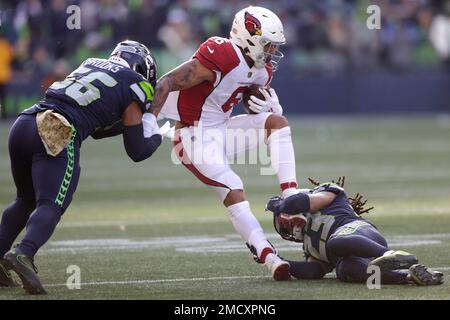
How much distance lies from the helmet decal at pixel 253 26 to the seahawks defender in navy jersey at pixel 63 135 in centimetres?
85

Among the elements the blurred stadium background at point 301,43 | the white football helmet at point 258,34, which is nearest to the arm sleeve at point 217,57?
the white football helmet at point 258,34

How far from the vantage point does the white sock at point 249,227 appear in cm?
688

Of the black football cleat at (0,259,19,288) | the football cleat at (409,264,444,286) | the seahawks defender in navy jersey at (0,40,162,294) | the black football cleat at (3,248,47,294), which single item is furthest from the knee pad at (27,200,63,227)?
the football cleat at (409,264,444,286)

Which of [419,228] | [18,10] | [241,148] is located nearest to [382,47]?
[18,10]

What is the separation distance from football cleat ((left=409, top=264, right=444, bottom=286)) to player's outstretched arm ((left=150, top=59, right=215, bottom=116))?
1.90 meters

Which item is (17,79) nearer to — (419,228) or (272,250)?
(419,228)

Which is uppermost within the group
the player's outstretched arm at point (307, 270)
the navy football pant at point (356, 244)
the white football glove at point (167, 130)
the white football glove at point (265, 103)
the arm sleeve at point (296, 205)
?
the white football glove at point (265, 103)

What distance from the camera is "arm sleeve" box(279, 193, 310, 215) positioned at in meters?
6.76

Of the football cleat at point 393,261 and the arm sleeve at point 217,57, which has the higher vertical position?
the arm sleeve at point 217,57

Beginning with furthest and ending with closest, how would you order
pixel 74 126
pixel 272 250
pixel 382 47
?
pixel 382 47 → pixel 272 250 → pixel 74 126

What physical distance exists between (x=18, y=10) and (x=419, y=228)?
15110 millimetres

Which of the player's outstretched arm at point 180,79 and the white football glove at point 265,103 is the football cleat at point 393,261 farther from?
the player's outstretched arm at point 180,79

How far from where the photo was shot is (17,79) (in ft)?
75.6

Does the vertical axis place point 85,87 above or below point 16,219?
above
